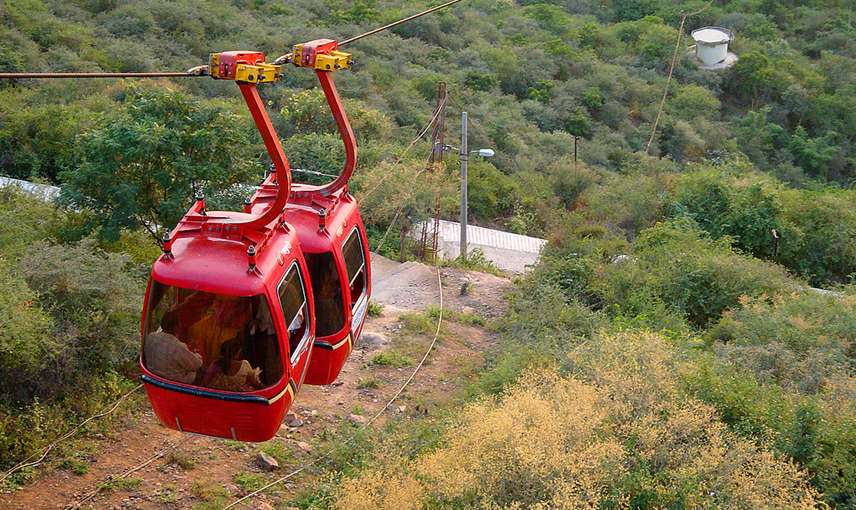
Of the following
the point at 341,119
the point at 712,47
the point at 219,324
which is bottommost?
the point at 712,47

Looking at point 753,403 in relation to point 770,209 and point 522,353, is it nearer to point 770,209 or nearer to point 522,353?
point 522,353

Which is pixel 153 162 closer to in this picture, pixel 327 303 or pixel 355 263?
pixel 355 263

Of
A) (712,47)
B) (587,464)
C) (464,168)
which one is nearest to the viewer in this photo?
(587,464)

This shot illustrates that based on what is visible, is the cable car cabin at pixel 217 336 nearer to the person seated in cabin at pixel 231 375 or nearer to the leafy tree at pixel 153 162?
the person seated in cabin at pixel 231 375

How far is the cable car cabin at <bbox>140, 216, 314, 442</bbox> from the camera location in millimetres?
5137

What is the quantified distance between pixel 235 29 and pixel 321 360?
101ft

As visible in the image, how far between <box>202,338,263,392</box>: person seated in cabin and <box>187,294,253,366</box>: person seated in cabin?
7cm

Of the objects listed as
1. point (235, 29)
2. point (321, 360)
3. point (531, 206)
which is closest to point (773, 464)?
point (321, 360)

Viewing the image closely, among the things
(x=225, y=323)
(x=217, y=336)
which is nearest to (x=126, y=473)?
(x=217, y=336)

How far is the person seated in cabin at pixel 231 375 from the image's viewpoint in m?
5.27

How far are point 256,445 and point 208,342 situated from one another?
3.20 metres

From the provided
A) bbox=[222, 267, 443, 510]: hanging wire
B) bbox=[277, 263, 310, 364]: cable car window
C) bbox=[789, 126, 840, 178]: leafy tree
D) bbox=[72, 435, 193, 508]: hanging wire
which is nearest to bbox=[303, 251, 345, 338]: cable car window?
bbox=[277, 263, 310, 364]: cable car window

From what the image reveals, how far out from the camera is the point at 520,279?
14945 millimetres

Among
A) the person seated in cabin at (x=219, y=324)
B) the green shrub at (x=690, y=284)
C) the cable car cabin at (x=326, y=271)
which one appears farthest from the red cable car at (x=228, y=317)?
the green shrub at (x=690, y=284)
